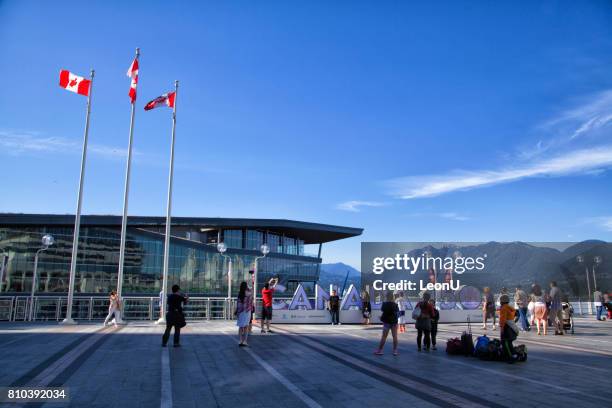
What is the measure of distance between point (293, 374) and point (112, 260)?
4836 centimetres

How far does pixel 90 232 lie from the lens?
167 ft

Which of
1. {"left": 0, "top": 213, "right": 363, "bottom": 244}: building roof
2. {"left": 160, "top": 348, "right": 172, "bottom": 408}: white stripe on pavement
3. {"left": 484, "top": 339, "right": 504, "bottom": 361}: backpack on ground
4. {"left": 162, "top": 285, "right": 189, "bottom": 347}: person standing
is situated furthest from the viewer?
{"left": 0, "top": 213, "right": 363, "bottom": 244}: building roof

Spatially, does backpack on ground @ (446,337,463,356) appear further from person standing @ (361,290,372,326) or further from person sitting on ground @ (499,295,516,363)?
person standing @ (361,290,372,326)

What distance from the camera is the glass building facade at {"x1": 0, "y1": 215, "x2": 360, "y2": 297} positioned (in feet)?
158

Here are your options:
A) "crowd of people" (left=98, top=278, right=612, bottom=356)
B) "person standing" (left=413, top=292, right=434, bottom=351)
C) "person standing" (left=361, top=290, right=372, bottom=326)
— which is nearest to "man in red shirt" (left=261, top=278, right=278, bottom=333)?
"crowd of people" (left=98, top=278, right=612, bottom=356)

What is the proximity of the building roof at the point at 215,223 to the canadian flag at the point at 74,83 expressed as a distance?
1233 inches

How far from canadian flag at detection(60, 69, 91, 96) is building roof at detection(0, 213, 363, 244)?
31310 millimetres

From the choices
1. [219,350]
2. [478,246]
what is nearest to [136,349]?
[219,350]

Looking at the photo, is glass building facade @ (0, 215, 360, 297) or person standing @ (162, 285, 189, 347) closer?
person standing @ (162, 285, 189, 347)

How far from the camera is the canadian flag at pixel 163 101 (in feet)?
80.8

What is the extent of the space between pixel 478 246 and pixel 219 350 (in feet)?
91.9

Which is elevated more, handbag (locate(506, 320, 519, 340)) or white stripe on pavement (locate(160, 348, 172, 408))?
handbag (locate(506, 320, 519, 340))

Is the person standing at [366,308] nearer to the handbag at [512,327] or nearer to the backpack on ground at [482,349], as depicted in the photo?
the backpack on ground at [482,349]

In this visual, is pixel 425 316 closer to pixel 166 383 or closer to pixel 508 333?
pixel 508 333
